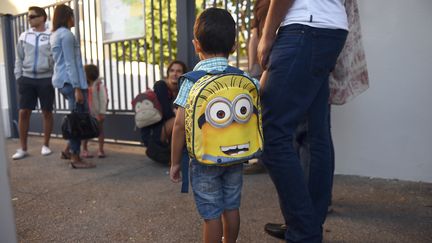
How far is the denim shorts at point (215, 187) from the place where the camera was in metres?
1.90

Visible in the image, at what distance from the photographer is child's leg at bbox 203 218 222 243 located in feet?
6.23

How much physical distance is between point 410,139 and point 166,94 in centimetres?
238

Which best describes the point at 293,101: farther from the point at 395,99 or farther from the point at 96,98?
the point at 96,98

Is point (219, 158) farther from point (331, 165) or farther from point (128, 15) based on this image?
point (128, 15)

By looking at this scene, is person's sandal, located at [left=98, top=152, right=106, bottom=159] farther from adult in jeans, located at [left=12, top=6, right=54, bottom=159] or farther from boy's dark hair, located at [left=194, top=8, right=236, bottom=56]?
boy's dark hair, located at [left=194, top=8, right=236, bottom=56]

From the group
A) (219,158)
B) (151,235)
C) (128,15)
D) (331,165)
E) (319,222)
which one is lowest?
(151,235)

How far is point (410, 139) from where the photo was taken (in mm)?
3393

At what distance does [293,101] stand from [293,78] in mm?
111

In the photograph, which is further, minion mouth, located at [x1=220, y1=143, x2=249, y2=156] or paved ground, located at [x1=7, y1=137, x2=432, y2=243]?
paved ground, located at [x1=7, y1=137, x2=432, y2=243]

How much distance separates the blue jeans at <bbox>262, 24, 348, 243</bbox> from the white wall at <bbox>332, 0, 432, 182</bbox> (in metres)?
1.68

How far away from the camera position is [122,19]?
5.10m

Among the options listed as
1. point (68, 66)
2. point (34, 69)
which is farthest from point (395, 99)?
point (34, 69)

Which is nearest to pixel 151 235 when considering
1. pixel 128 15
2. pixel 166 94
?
pixel 166 94

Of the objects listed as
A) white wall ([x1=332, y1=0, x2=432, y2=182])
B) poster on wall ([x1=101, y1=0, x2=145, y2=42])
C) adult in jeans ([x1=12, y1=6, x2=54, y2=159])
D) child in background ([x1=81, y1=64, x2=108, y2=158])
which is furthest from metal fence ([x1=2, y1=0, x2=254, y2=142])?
white wall ([x1=332, y1=0, x2=432, y2=182])
